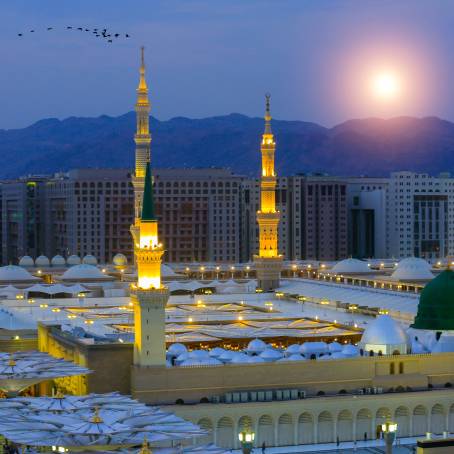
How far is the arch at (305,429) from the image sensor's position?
44.8 metres

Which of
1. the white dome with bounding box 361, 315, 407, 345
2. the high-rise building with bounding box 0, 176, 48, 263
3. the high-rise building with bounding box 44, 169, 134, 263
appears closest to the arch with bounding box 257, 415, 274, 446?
the white dome with bounding box 361, 315, 407, 345

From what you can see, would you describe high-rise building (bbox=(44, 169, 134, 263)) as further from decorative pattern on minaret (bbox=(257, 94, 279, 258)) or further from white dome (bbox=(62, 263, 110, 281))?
decorative pattern on minaret (bbox=(257, 94, 279, 258))

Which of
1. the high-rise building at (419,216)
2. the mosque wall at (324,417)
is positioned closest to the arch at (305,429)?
the mosque wall at (324,417)

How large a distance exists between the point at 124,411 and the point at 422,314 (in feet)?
59.8

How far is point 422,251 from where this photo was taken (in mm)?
152000

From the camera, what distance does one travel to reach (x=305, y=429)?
44.8 meters

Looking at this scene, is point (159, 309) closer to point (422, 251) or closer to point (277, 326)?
point (277, 326)

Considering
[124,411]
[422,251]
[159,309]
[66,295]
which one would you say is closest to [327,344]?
[159,309]

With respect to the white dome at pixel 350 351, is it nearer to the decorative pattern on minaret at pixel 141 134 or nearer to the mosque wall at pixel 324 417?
the mosque wall at pixel 324 417

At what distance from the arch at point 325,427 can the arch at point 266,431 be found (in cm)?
168

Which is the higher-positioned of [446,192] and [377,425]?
[446,192]

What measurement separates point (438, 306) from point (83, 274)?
4073cm

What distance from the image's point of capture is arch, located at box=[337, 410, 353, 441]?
45.2 m

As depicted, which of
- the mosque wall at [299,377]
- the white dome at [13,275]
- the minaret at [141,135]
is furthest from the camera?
the white dome at [13,275]
